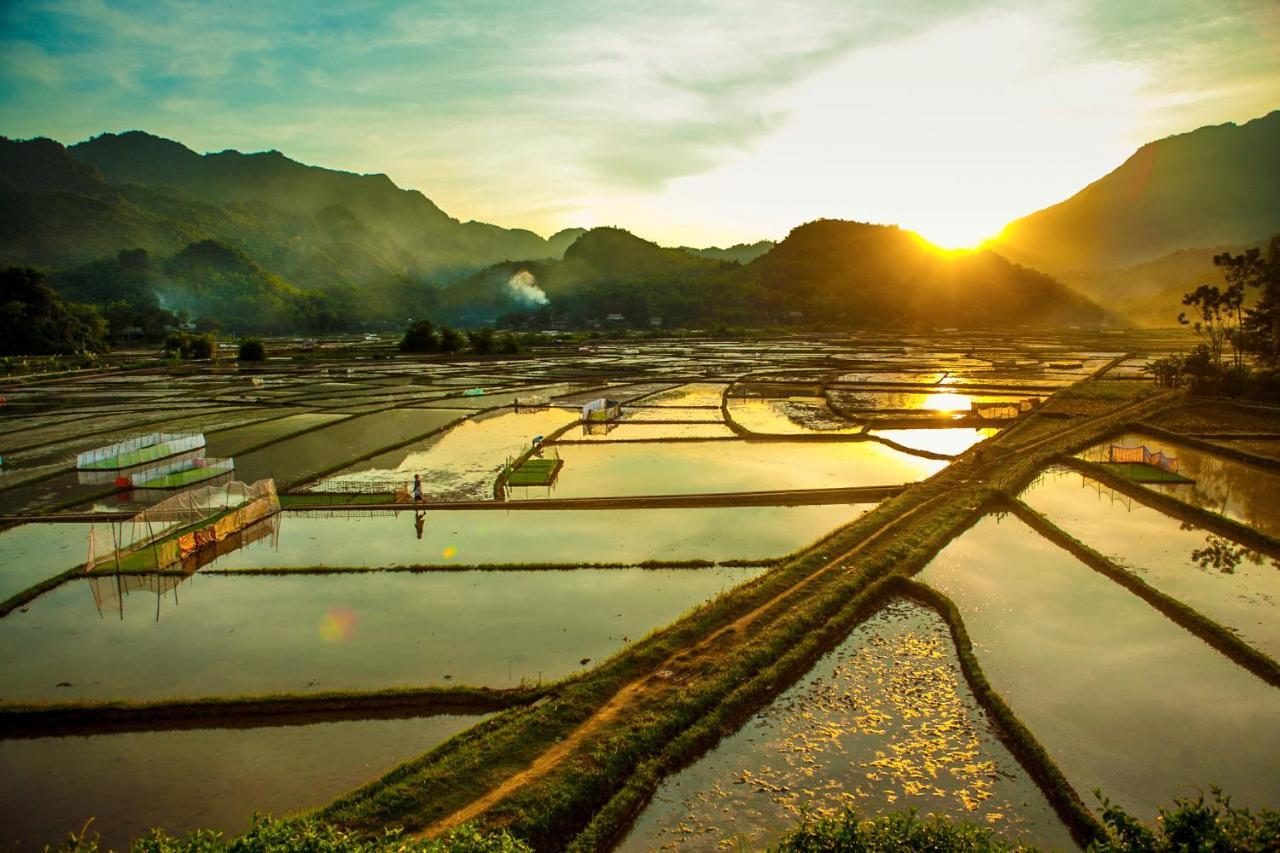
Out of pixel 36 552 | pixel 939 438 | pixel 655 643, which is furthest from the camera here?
pixel 939 438

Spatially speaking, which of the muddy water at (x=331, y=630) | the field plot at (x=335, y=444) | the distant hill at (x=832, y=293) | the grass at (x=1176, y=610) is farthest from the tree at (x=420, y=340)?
the grass at (x=1176, y=610)

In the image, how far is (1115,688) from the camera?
1059cm

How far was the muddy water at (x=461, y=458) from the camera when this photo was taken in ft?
76.0

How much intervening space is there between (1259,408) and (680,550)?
111ft

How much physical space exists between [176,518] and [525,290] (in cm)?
15456

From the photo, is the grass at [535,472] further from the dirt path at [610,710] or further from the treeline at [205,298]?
the treeline at [205,298]

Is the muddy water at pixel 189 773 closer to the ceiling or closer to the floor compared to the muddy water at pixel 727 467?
closer to the floor

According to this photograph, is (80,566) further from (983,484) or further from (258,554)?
(983,484)

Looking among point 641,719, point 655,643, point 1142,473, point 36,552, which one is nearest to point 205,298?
point 36,552

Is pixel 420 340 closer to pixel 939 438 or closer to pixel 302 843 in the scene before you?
pixel 939 438

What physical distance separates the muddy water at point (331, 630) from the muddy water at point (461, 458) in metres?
7.07

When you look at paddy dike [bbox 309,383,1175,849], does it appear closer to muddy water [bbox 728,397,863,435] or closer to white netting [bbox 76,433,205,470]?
muddy water [bbox 728,397,863,435]

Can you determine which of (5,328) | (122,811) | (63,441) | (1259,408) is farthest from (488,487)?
(5,328)

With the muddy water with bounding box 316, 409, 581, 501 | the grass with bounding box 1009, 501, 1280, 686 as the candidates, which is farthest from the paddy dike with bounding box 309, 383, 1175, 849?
the muddy water with bounding box 316, 409, 581, 501
